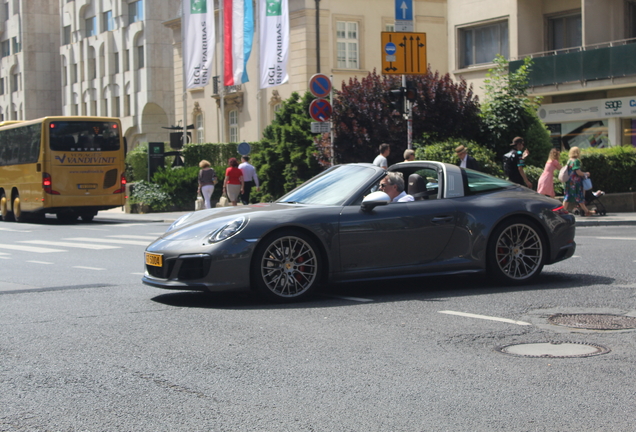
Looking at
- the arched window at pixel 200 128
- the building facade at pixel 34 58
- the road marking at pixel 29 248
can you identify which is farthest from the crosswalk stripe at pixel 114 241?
the building facade at pixel 34 58

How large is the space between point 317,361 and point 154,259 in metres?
3.15

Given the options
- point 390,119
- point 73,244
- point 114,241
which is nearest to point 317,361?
point 73,244

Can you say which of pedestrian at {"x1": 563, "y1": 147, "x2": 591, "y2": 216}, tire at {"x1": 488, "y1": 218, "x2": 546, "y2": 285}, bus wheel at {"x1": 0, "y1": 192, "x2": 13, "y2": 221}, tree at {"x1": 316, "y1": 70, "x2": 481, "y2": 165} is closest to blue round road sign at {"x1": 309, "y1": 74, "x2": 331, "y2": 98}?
tree at {"x1": 316, "y1": 70, "x2": 481, "y2": 165}

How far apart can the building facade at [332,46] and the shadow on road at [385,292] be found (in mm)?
32666

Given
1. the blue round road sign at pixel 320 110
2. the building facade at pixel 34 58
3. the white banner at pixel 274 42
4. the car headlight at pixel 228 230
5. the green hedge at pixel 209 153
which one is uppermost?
the building facade at pixel 34 58

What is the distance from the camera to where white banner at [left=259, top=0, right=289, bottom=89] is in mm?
37688

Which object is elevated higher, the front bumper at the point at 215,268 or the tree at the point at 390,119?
the tree at the point at 390,119

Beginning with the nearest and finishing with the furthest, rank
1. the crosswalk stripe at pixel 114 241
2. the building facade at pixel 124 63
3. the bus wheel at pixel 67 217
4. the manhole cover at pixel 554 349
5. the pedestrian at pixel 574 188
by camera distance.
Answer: the manhole cover at pixel 554 349
the crosswalk stripe at pixel 114 241
the pedestrian at pixel 574 188
the bus wheel at pixel 67 217
the building facade at pixel 124 63

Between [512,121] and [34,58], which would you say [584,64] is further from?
[34,58]

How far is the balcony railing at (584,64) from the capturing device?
98.9 feet

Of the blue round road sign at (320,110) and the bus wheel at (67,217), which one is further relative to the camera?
the bus wheel at (67,217)

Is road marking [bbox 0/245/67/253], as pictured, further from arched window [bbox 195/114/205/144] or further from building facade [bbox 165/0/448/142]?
arched window [bbox 195/114/205/144]

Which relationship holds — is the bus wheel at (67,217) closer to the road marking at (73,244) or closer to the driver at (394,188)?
the road marking at (73,244)

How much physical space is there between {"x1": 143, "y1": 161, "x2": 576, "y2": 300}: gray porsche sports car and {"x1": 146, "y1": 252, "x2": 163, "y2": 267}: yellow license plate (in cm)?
2
